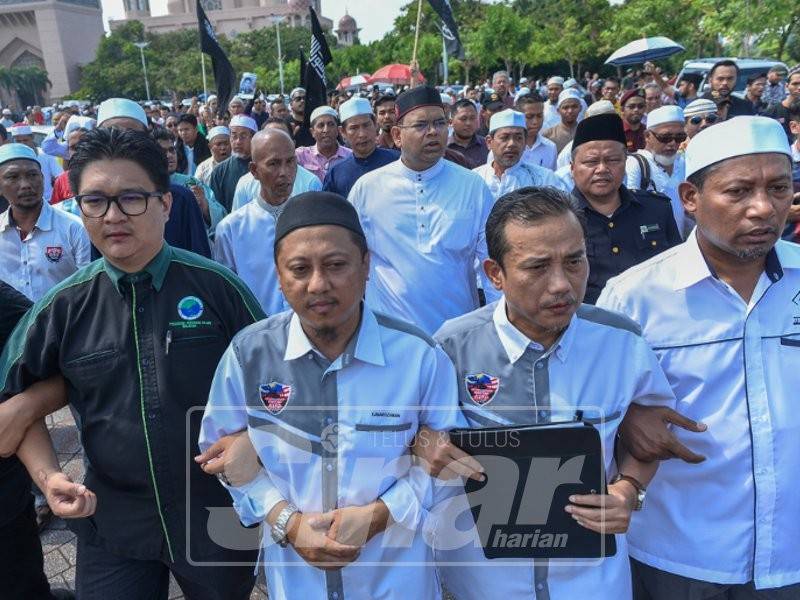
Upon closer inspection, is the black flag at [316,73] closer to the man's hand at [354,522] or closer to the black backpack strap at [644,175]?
the black backpack strap at [644,175]

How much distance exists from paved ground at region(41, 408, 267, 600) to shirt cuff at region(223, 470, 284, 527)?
1.54 meters

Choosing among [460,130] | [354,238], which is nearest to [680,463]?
[354,238]

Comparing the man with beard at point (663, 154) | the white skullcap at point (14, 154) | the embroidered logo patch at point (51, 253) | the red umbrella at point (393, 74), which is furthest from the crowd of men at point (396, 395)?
the red umbrella at point (393, 74)

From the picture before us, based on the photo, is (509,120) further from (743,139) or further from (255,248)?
(743,139)

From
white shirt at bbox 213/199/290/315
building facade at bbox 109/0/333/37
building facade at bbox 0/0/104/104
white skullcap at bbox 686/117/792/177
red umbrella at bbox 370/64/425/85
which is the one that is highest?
building facade at bbox 109/0/333/37

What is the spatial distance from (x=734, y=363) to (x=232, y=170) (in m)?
5.76

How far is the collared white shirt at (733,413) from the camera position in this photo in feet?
6.45

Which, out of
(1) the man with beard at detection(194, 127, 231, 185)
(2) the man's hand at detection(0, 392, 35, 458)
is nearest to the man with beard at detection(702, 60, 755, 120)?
(1) the man with beard at detection(194, 127, 231, 185)

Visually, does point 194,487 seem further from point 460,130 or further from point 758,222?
point 460,130

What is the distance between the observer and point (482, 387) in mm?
1976

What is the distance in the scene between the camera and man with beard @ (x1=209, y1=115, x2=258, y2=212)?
6.67 m

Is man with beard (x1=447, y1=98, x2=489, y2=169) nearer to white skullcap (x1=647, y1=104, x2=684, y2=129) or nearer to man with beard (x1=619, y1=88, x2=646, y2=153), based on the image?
man with beard (x1=619, y1=88, x2=646, y2=153)

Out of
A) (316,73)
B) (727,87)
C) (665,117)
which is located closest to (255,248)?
(665,117)

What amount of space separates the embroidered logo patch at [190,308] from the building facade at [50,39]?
94.8 metres
